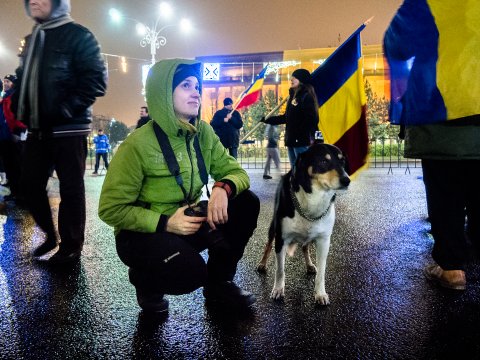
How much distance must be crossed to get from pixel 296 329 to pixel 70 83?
9.11 ft

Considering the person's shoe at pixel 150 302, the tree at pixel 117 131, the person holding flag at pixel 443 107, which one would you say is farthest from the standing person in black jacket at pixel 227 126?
the tree at pixel 117 131

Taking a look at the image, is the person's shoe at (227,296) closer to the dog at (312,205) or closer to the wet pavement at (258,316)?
the wet pavement at (258,316)

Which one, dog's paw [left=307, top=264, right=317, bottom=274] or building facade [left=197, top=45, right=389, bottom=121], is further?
building facade [left=197, top=45, right=389, bottom=121]

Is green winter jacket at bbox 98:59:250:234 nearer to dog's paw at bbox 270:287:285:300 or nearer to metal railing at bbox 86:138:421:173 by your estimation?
dog's paw at bbox 270:287:285:300

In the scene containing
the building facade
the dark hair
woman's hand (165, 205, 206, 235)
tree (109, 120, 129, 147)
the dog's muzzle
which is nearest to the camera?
woman's hand (165, 205, 206, 235)

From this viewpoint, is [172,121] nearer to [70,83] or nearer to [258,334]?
[258,334]

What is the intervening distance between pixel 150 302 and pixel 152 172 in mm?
830

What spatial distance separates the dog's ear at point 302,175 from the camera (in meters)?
2.85

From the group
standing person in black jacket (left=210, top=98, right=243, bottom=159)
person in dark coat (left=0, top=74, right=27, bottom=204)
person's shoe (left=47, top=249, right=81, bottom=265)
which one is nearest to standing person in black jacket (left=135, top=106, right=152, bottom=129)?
standing person in black jacket (left=210, top=98, right=243, bottom=159)

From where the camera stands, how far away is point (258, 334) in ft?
7.43

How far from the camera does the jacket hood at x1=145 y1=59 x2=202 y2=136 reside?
7.71 ft

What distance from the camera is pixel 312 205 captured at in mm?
2846

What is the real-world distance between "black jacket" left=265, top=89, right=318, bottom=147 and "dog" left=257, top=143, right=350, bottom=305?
10.9 feet

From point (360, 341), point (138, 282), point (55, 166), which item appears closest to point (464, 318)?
point (360, 341)
